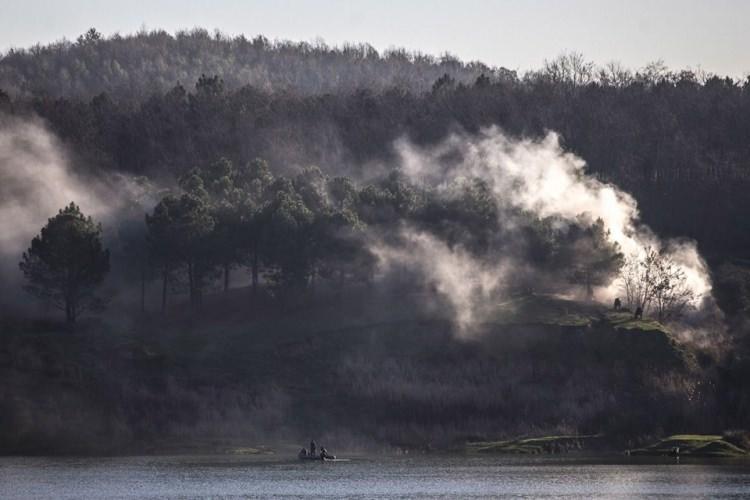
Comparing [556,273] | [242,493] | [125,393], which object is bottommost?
[242,493]

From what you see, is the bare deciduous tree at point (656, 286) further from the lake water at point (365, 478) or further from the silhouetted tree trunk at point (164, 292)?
the silhouetted tree trunk at point (164, 292)

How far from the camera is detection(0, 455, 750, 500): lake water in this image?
373 ft

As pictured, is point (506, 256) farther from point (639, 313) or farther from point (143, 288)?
point (143, 288)

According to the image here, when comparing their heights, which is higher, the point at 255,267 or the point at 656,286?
the point at 255,267

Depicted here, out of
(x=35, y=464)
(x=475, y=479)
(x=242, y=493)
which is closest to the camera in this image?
(x=242, y=493)

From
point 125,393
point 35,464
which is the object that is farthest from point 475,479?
point 125,393

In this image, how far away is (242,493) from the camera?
115 meters

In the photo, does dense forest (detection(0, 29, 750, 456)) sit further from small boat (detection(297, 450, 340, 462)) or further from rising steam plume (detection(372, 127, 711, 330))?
small boat (detection(297, 450, 340, 462))

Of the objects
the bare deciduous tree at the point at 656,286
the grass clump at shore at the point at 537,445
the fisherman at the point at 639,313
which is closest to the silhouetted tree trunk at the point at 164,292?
the grass clump at shore at the point at 537,445

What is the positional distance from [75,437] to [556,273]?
56948 millimetres

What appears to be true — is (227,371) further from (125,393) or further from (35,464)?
(35,464)

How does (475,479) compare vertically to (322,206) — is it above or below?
below

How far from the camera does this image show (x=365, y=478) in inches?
4936

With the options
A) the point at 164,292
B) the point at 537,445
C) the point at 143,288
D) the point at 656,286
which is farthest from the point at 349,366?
the point at 656,286
